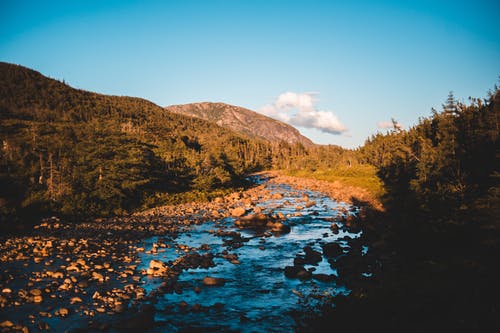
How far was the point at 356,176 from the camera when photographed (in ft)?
214

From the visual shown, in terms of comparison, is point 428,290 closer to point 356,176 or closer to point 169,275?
point 169,275

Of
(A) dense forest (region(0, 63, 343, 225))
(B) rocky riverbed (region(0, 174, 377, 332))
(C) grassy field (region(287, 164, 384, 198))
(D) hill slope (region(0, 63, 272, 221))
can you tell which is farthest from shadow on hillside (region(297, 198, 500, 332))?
(C) grassy field (region(287, 164, 384, 198))

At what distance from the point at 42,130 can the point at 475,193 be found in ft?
153

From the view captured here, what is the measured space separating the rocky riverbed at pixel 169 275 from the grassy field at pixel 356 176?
79.0 feet

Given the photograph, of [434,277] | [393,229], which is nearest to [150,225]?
[393,229]

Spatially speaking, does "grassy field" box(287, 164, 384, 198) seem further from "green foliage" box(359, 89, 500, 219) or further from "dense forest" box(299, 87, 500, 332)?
"dense forest" box(299, 87, 500, 332)

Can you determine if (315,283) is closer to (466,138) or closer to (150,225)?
(150,225)

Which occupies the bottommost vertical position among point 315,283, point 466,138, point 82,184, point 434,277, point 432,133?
point 315,283

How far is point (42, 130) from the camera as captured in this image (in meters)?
37.2

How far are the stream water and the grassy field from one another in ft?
78.8

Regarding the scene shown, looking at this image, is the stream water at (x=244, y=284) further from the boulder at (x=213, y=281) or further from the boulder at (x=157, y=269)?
the boulder at (x=157, y=269)

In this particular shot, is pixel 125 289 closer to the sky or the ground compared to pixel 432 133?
closer to the ground

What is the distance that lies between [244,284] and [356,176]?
187 feet

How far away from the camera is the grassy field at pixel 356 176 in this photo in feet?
156
